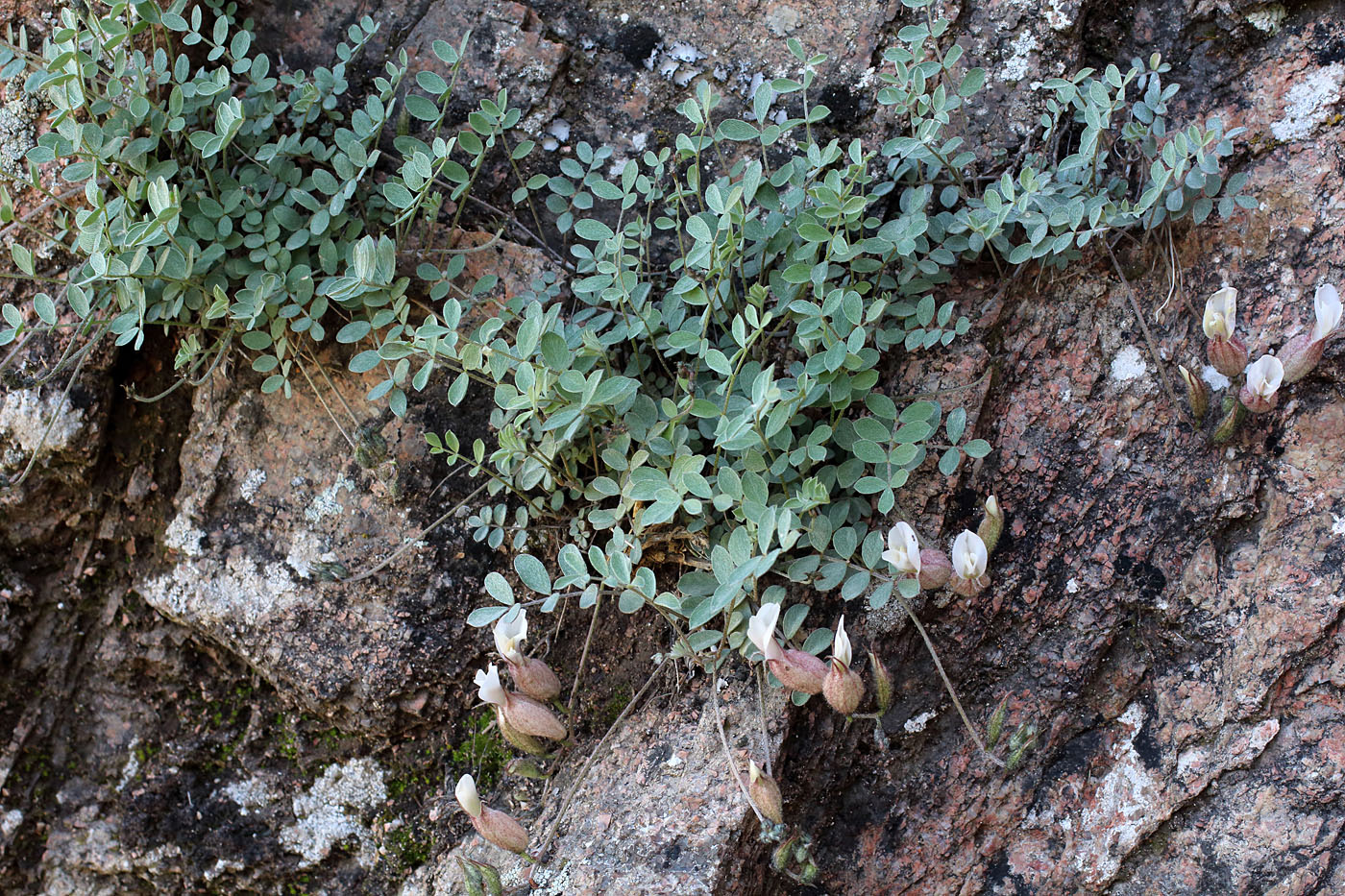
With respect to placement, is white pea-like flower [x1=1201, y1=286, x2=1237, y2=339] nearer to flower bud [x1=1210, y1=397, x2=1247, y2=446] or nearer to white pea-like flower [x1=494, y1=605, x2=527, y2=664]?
flower bud [x1=1210, y1=397, x2=1247, y2=446]

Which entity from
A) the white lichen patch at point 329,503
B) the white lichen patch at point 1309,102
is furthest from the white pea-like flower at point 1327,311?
the white lichen patch at point 329,503

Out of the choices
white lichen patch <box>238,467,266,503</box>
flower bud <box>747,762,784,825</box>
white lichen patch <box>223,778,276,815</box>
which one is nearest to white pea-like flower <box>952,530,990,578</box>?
flower bud <box>747,762,784,825</box>

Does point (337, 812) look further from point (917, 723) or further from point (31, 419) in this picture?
point (917, 723)

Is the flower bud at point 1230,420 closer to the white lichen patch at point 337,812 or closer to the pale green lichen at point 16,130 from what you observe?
the white lichen patch at point 337,812

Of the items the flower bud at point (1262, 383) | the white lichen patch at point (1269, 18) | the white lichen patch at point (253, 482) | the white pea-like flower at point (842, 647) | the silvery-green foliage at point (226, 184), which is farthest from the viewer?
the white lichen patch at point (253, 482)

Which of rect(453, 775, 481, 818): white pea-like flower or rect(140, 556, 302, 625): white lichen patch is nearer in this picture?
rect(453, 775, 481, 818): white pea-like flower

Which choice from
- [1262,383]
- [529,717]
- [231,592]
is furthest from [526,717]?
[1262,383]
